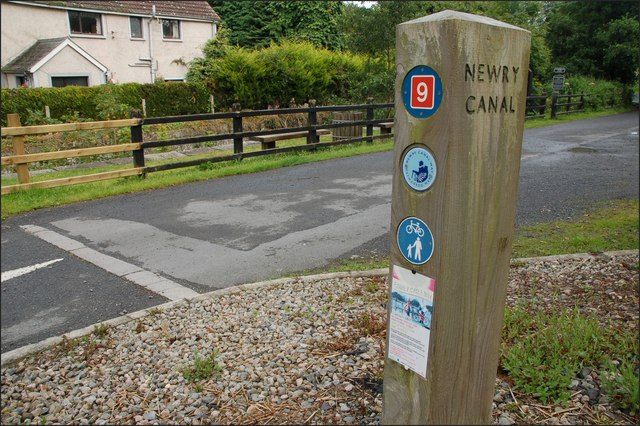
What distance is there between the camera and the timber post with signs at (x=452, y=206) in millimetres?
2117

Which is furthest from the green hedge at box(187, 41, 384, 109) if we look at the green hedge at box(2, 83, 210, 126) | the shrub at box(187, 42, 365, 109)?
the green hedge at box(2, 83, 210, 126)

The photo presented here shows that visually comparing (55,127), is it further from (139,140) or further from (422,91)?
(422,91)

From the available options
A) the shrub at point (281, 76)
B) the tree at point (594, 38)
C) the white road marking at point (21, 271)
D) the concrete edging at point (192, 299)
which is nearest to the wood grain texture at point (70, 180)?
the white road marking at point (21, 271)

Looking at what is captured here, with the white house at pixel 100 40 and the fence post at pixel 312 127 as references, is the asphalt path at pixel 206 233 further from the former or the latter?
the white house at pixel 100 40

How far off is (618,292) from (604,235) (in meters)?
2.29

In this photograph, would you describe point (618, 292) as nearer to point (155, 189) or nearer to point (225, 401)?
point (225, 401)

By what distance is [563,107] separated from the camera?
27.7m

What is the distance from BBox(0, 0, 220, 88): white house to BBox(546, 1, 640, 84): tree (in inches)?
814

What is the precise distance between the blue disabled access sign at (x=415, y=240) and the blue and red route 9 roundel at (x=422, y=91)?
44cm

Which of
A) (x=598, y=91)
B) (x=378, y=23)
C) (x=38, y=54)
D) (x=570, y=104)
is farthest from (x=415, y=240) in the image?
(x=598, y=91)

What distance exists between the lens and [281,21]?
38156 millimetres

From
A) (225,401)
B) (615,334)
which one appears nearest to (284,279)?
(225,401)

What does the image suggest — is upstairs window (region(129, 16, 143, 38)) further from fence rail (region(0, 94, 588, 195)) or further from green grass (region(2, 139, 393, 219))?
green grass (region(2, 139, 393, 219))

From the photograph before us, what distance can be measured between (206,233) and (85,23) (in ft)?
83.5
